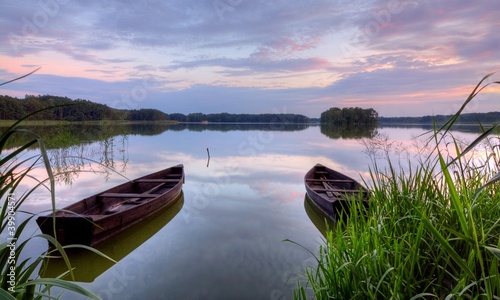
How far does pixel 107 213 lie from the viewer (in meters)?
6.42

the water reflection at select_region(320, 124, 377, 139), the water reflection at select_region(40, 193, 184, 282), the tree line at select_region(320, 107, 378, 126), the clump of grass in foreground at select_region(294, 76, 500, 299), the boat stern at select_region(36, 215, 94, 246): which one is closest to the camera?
the clump of grass in foreground at select_region(294, 76, 500, 299)

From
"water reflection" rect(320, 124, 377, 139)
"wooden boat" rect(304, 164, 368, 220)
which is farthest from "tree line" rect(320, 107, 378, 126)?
"wooden boat" rect(304, 164, 368, 220)

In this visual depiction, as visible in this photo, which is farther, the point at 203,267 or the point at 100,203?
the point at 100,203

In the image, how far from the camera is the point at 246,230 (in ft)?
20.9

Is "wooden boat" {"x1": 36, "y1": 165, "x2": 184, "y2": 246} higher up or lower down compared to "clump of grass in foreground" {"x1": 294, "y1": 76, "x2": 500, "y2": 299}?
lower down

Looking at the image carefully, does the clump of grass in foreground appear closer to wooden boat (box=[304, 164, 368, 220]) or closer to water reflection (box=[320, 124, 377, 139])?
wooden boat (box=[304, 164, 368, 220])

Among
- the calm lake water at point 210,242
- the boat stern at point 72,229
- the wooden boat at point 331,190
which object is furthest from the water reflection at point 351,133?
the boat stern at point 72,229

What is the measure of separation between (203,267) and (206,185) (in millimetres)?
6272

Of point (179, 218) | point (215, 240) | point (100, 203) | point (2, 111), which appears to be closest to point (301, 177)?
point (179, 218)

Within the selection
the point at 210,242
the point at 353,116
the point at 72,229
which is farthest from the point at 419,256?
the point at 353,116

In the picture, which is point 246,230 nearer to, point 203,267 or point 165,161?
point 203,267

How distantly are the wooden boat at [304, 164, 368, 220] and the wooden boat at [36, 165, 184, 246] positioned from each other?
372 cm

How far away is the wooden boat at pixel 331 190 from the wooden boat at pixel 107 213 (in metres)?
3.72

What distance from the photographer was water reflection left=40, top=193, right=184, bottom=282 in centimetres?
460
